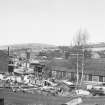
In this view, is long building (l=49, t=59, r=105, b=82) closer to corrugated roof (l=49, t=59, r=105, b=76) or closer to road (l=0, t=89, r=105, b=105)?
corrugated roof (l=49, t=59, r=105, b=76)

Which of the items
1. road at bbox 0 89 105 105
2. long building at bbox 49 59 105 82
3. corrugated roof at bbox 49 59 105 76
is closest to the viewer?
road at bbox 0 89 105 105

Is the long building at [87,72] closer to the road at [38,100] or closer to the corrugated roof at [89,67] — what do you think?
the corrugated roof at [89,67]

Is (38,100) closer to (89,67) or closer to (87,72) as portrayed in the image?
(87,72)

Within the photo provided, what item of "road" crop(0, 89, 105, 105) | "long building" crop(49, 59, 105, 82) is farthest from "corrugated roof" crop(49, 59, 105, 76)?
"road" crop(0, 89, 105, 105)

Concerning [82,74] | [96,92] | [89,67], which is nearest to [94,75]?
[82,74]

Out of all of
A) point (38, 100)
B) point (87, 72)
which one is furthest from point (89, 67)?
point (38, 100)

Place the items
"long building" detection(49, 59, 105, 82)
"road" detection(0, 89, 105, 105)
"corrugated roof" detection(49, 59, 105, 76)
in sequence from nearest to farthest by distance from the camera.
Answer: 1. "road" detection(0, 89, 105, 105)
2. "long building" detection(49, 59, 105, 82)
3. "corrugated roof" detection(49, 59, 105, 76)

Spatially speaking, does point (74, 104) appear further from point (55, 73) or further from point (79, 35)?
point (79, 35)

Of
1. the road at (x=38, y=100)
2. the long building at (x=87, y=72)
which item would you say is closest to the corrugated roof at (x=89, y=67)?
the long building at (x=87, y=72)

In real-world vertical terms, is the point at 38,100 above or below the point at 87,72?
above

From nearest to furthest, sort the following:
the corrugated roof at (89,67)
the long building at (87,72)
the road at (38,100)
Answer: the road at (38,100)
the long building at (87,72)
the corrugated roof at (89,67)

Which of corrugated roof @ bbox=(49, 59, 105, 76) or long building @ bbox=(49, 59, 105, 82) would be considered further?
corrugated roof @ bbox=(49, 59, 105, 76)

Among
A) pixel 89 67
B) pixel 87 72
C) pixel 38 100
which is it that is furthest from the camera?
pixel 89 67
